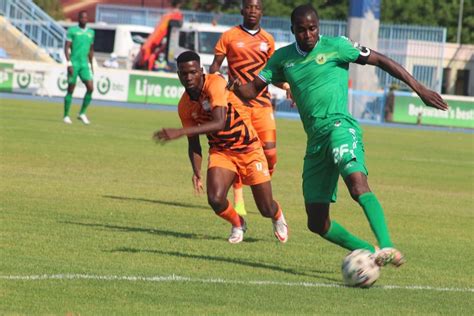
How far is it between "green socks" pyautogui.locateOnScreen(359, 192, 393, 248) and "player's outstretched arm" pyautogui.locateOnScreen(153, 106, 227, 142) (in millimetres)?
1469

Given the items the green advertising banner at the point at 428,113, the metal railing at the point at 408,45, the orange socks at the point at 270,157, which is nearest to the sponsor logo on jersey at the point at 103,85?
the green advertising banner at the point at 428,113

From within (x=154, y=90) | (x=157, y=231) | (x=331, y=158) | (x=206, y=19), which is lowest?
(x=154, y=90)

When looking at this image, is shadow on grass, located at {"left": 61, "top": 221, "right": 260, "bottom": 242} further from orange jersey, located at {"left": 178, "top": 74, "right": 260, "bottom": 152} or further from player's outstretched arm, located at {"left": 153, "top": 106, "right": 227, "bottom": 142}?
player's outstretched arm, located at {"left": 153, "top": 106, "right": 227, "bottom": 142}

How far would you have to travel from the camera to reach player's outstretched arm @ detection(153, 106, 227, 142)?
29.3 ft

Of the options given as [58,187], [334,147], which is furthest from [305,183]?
[58,187]

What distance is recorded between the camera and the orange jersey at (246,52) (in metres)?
13.8

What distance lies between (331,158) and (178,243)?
232 cm

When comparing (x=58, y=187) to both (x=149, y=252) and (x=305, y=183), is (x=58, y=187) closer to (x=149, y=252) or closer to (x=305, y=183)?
(x=149, y=252)

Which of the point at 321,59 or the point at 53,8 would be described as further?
the point at 53,8

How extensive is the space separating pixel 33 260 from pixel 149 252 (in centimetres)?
123

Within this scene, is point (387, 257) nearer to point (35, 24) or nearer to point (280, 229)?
point (280, 229)

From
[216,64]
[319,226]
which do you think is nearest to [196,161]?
[319,226]

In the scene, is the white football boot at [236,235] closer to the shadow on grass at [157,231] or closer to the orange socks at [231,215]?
the orange socks at [231,215]

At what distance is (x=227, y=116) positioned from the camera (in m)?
11.0
